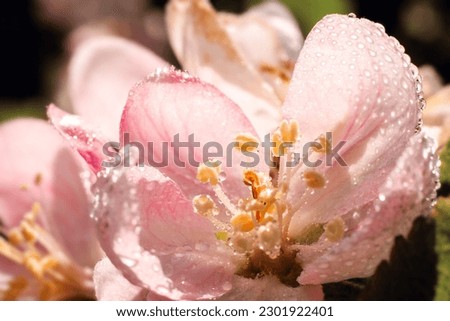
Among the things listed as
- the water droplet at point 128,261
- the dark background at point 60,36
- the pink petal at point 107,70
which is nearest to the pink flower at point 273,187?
the water droplet at point 128,261

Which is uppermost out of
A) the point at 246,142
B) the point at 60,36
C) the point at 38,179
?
the point at 246,142

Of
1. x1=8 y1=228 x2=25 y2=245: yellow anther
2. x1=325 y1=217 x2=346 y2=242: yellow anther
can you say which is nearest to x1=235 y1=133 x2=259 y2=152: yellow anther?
x1=325 y1=217 x2=346 y2=242: yellow anther

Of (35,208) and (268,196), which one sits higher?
(268,196)

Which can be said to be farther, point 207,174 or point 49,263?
point 49,263

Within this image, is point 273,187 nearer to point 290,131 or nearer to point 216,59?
point 290,131

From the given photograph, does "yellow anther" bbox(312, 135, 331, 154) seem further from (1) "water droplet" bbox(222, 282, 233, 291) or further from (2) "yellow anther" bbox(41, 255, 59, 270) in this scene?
(2) "yellow anther" bbox(41, 255, 59, 270)

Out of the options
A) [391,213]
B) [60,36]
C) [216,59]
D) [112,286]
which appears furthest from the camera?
[60,36]

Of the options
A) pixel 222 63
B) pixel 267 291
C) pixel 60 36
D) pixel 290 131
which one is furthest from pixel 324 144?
pixel 60 36
